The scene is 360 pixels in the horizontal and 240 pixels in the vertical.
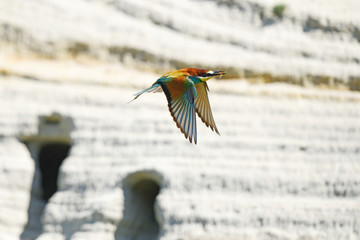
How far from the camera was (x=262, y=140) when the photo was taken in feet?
32.4

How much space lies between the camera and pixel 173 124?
9.91 meters

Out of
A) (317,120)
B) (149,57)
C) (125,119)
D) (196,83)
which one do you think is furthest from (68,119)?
(196,83)

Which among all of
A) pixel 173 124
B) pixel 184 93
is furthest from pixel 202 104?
pixel 173 124

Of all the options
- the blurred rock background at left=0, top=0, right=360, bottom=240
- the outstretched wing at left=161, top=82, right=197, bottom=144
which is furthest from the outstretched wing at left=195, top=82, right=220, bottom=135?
the blurred rock background at left=0, top=0, right=360, bottom=240

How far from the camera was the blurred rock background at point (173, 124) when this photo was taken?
30.7ft

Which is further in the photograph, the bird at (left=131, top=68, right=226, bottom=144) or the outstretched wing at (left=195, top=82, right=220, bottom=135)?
the outstretched wing at (left=195, top=82, right=220, bottom=135)

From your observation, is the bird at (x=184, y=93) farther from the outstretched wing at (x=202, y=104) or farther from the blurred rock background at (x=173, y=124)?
the blurred rock background at (x=173, y=124)

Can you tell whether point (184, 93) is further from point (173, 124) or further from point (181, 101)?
point (173, 124)

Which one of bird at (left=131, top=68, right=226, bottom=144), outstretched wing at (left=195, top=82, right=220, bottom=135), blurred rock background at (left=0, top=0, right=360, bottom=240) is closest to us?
bird at (left=131, top=68, right=226, bottom=144)

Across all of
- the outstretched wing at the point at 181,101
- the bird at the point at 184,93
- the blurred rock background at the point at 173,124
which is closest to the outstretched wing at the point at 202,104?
the bird at the point at 184,93

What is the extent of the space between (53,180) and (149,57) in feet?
6.93

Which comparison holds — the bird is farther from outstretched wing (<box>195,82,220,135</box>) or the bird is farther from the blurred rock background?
the blurred rock background

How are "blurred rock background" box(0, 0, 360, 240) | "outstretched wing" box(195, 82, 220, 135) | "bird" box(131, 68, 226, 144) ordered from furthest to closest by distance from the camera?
"blurred rock background" box(0, 0, 360, 240) → "outstretched wing" box(195, 82, 220, 135) → "bird" box(131, 68, 226, 144)

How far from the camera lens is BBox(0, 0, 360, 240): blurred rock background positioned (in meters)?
9.36
